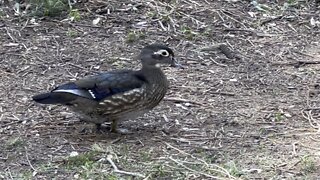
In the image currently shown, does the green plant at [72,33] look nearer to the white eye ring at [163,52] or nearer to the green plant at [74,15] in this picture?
the green plant at [74,15]

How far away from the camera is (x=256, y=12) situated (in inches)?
360

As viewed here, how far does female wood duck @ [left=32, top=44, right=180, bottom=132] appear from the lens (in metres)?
6.31

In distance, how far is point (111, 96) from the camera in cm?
635

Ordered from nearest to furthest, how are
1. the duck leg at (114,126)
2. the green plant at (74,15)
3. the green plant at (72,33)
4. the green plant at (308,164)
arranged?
1. the green plant at (308,164)
2. the duck leg at (114,126)
3. the green plant at (72,33)
4. the green plant at (74,15)

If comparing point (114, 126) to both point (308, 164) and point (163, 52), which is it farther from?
point (308, 164)

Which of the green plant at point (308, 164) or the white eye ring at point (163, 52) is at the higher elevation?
the white eye ring at point (163, 52)

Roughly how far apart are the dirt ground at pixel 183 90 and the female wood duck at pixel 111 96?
181 millimetres

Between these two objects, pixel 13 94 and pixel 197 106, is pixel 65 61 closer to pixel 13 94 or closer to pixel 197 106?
pixel 13 94

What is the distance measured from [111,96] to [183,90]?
1133 mm

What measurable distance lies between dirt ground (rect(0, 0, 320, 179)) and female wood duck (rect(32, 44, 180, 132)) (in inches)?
7.1

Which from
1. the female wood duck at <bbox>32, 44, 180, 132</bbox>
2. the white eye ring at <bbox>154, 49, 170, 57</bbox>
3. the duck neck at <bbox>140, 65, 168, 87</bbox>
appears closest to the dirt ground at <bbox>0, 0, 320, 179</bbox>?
the female wood duck at <bbox>32, 44, 180, 132</bbox>

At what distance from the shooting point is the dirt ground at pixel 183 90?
5898 mm

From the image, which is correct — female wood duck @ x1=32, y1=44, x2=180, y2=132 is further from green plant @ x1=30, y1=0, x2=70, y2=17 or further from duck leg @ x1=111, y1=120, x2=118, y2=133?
green plant @ x1=30, y1=0, x2=70, y2=17

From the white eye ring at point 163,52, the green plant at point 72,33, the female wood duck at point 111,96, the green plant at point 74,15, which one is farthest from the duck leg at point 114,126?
the green plant at point 74,15
